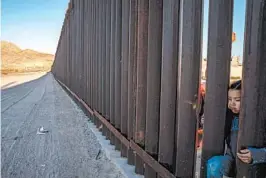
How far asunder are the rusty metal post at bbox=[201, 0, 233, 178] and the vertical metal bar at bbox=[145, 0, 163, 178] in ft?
2.72

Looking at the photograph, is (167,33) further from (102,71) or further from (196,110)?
(102,71)

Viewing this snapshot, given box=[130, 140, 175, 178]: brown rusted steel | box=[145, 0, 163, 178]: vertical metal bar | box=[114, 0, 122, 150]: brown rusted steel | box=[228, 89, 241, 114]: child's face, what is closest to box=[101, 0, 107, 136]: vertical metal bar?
box=[114, 0, 122, 150]: brown rusted steel

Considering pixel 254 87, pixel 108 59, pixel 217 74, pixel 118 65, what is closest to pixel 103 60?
Result: pixel 108 59

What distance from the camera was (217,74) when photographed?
67.8 inches

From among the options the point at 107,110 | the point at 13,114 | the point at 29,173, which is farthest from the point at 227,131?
the point at 13,114

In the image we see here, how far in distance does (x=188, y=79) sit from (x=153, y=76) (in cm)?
62

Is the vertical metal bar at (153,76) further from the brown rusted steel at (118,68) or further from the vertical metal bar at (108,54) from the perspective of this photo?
the vertical metal bar at (108,54)

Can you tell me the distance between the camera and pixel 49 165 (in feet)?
11.3

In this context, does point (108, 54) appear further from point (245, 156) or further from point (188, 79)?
point (245, 156)

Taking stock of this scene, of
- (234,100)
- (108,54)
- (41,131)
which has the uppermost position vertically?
(108,54)

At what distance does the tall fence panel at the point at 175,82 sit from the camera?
1.50m

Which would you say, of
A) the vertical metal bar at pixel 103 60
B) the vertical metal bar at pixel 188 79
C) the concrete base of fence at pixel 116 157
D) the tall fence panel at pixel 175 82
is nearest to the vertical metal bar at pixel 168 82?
the tall fence panel at pixel 175 82

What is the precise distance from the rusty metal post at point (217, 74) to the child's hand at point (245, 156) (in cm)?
24

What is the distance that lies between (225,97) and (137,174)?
164cm
